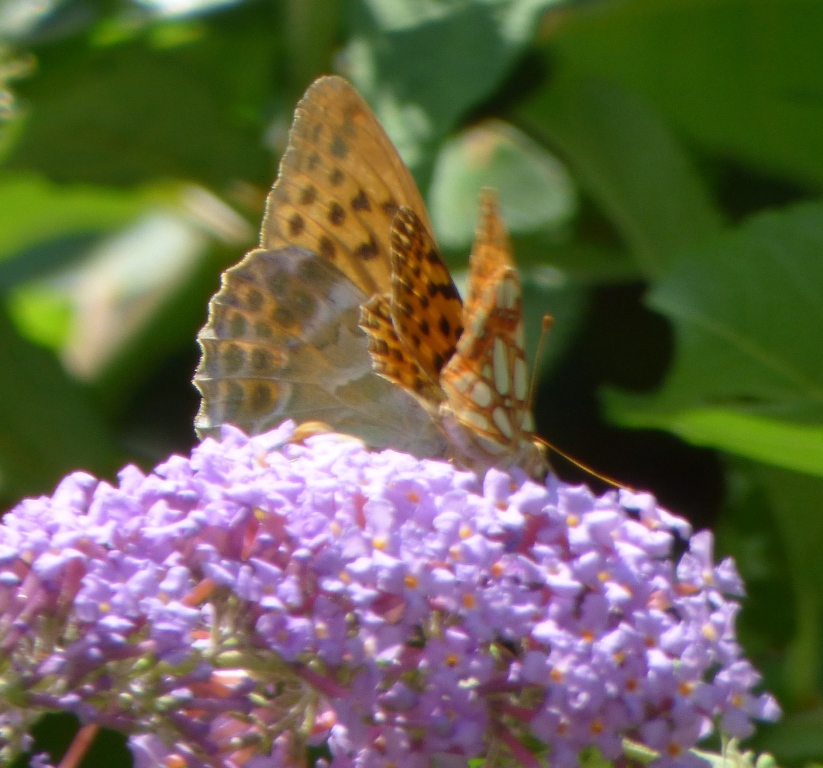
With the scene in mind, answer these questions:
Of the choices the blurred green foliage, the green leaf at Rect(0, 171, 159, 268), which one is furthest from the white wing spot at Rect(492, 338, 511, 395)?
the green leaf at Rect(0, 171, 159, 268)

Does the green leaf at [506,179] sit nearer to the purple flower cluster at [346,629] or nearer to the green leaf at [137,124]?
the green leaf at [137,124]

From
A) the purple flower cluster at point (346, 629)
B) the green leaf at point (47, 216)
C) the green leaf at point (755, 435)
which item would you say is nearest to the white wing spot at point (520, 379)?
the green leaf at point (755, 435)

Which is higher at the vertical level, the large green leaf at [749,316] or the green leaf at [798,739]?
the large green leaf at [749,316]

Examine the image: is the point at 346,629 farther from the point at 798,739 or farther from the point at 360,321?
the point at 798,739

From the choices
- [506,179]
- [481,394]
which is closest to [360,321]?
[481,394]

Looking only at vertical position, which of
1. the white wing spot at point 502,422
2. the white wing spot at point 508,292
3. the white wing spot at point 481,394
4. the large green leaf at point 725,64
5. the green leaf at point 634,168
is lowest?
the white wing spot at point 502,422

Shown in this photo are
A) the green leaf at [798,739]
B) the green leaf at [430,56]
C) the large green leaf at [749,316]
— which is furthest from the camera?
the green leaf at [430,56]

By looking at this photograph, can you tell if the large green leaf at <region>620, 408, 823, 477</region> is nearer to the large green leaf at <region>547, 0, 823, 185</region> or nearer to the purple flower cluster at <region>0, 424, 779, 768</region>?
the purple flower cluster at <region>0, 424, 779, 768</region>

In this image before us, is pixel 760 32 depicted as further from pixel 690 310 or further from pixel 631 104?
pixel 690 310
